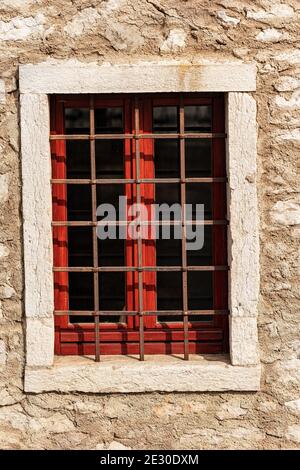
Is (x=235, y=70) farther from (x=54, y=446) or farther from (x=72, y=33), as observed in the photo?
(x=54, y=446)

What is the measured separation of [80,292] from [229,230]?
1.52 m

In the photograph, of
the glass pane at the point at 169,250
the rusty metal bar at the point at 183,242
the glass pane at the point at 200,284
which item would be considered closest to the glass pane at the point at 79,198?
the glass pane at the point at 169,250

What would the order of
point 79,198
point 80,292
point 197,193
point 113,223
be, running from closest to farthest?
point 113,223
point 80,292
point 79,198
point 197,193

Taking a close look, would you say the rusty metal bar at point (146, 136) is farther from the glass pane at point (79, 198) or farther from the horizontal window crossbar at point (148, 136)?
the glass pane at point (79, 198)

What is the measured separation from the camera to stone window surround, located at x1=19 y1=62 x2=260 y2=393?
10.5ft

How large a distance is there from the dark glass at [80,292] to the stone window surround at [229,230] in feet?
2.25

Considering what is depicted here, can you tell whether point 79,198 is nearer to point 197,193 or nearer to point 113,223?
point 197,193

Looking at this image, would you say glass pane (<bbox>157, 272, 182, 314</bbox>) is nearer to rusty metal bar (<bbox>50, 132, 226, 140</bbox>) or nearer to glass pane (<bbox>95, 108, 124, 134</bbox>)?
glass pane (<bbox>95, 108, 124, 134</bbox>)

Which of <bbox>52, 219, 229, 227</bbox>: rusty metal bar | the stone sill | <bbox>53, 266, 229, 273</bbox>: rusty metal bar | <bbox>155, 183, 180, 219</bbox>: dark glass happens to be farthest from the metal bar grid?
<bbox>155, 183, 180, 219</bbox>: dark glass

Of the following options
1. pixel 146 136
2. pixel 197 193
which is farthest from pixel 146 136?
pixel 197 193

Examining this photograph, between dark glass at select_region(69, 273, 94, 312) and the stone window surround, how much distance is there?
687 millimetres

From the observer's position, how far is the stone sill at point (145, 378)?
324 centimetres

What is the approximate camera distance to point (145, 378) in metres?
3.25
